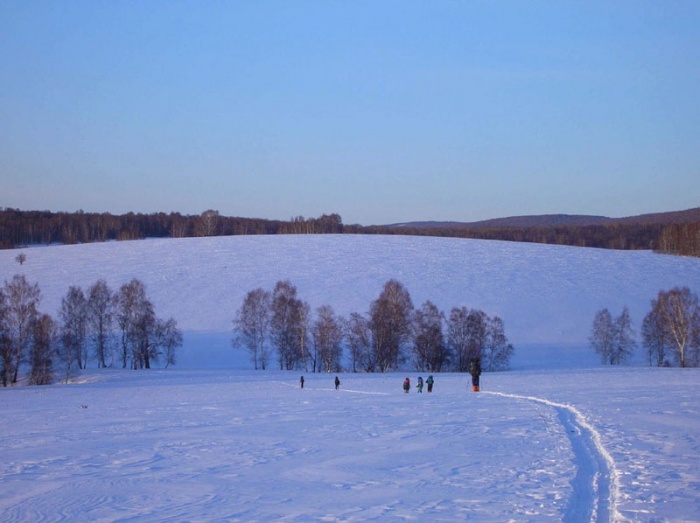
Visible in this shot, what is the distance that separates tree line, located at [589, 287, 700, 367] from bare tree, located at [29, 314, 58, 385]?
4882cm

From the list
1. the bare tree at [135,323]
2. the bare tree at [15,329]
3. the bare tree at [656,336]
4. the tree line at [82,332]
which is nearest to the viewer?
the bare tree at [15,329]

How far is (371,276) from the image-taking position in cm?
8769

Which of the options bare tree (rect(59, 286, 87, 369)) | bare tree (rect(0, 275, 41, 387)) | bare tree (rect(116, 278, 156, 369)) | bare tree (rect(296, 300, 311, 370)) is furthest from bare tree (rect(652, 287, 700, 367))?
bare tree (rect(0, 275, 41, 387))

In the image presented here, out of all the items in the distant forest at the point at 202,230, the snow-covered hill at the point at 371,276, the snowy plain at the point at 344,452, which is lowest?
the snowy plain at the point at 344,452

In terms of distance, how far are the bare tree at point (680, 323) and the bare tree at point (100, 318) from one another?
51955 millimetres

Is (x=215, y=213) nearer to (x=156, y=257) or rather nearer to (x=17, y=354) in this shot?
(x=156, y=257)

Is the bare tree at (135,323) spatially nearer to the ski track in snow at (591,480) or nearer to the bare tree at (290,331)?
the bare tree at (290,331)

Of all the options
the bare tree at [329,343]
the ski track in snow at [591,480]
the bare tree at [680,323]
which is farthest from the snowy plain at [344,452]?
the bare tree at [680,323]

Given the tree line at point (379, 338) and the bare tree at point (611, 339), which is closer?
the tree line at point (379, 338)

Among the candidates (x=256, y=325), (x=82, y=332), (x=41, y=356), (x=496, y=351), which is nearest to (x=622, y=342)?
(x=496, y=351)

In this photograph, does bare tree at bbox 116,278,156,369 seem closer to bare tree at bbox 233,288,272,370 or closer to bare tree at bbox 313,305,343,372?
bare tree at bbox 233,288,272,370

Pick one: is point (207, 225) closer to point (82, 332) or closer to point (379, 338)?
point (82, 332)

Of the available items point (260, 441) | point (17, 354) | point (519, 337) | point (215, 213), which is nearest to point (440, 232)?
point (215, 213)

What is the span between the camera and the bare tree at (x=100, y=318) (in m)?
65.8
